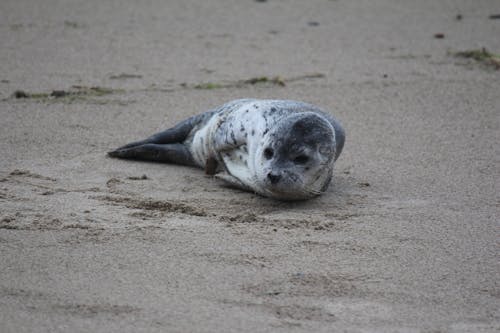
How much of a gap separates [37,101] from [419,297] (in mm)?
4147

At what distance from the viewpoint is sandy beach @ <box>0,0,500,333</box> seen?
11.7 ft

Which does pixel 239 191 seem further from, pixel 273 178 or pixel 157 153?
pixel 157 153

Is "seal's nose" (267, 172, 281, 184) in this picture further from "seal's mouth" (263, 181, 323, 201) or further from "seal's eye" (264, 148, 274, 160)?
"seal's eye" (264, 148, 274, 160)

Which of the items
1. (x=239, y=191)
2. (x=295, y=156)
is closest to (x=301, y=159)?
(x=295, y=156)

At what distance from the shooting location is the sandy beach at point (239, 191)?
11.7 ft

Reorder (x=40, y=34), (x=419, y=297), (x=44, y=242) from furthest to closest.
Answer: (x=40, y=34) → (x=44, y=242) → (x=419, y=297)

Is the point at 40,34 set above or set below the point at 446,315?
above

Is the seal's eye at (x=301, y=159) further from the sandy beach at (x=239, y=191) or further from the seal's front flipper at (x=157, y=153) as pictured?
the seal's front flipper at (x=157, y=153)

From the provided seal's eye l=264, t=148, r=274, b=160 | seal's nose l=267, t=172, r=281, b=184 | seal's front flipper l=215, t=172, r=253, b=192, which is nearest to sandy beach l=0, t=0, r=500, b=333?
seal's front flipper l=215, t=172, r=253, b=192

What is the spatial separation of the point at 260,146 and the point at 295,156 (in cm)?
26

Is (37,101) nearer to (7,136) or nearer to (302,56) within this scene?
(7,136)

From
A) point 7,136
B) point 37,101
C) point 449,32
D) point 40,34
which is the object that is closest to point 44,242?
point 7,136

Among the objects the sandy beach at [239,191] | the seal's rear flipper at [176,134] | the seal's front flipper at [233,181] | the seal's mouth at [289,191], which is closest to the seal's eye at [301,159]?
the seal's mouth at [289,191]

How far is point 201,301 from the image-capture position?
3551 mm
